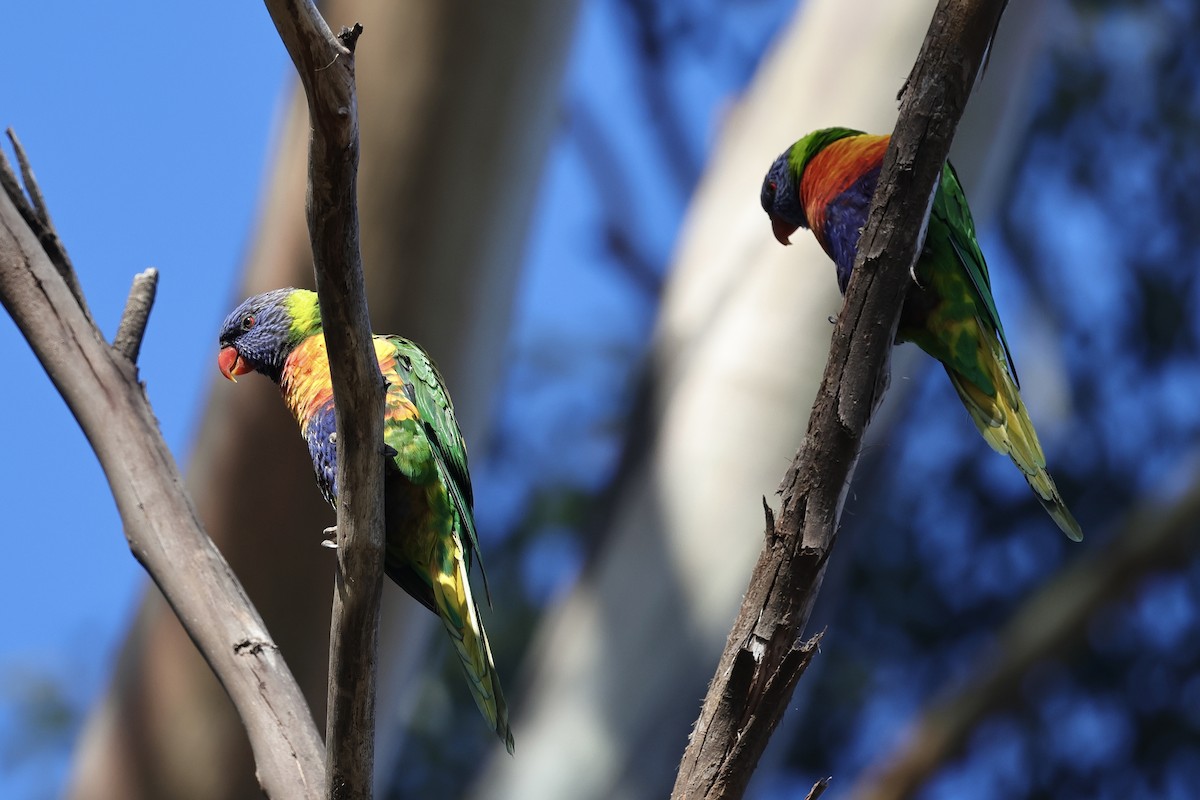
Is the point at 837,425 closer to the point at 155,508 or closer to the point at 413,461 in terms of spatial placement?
the point at 413,461

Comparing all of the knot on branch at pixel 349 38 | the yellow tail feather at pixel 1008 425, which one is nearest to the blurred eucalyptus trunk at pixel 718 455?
the yellow tail feather at pixel 1008 425

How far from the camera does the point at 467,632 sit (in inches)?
42.9

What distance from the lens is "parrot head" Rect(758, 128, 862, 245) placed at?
4.82 feet

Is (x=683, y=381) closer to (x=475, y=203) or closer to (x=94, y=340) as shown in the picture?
(x=475, y=203)

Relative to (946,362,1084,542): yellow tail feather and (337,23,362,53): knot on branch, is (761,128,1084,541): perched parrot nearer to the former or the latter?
(946,362,1084,542): yellow tail feather

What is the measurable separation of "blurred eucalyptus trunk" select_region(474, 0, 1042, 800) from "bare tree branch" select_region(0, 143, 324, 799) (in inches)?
49.3

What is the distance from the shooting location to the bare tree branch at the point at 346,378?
0.77 m

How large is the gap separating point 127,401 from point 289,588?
70 centimetres

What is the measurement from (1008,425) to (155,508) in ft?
2.89

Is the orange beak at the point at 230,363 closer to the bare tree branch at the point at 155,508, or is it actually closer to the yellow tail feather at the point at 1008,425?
the bare tree branch at the point at 155,508

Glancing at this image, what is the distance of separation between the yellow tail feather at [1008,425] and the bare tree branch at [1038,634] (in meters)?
1.81

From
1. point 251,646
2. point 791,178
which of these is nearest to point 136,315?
point 251,646

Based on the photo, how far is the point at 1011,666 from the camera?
3.00m

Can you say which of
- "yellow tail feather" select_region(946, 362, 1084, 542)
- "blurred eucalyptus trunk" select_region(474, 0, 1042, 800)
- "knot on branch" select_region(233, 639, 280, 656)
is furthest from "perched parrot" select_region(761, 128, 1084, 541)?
"blurred eucalyptus trunk" select_region(474, 0, 1042, 800)
